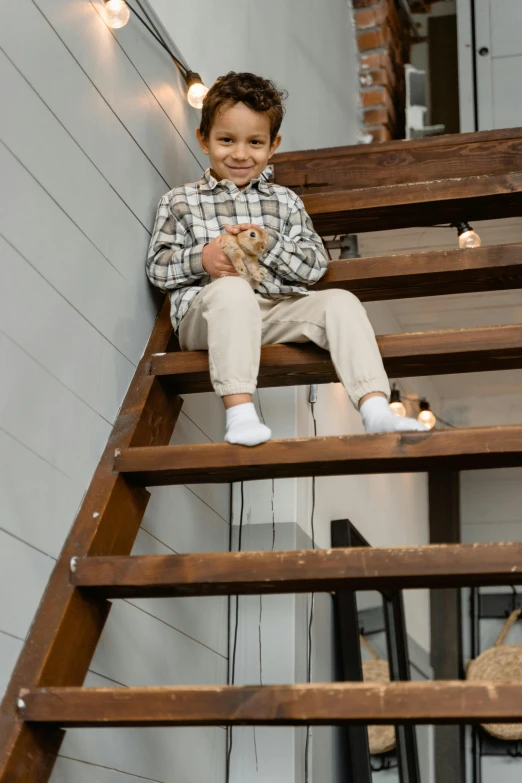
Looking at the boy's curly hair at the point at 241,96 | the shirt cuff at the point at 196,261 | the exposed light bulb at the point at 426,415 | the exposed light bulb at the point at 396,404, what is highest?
the exposed light bulb at the point at 426,415

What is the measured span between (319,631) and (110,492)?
1.34 meters

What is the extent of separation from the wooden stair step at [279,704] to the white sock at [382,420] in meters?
0.55

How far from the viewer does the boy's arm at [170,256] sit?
7.14 ft

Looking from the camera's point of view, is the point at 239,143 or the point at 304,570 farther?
the point at 239,143

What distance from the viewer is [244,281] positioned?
2.05 metres

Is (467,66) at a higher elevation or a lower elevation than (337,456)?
higher

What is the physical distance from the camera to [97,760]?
1.86 m

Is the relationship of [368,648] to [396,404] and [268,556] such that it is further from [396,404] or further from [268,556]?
[268,556]

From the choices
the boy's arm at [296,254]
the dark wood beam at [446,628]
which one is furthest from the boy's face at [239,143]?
the dark wood beam at [446,628]

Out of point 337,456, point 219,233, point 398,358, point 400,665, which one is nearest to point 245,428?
point 337,456

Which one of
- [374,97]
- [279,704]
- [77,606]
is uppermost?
[374,97]

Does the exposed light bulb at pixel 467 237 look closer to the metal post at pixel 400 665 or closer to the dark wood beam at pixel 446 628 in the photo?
the metal post at pixel 400 665

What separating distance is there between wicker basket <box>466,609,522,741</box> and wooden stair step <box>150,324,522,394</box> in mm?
3190

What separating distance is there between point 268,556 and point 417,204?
1.28m
